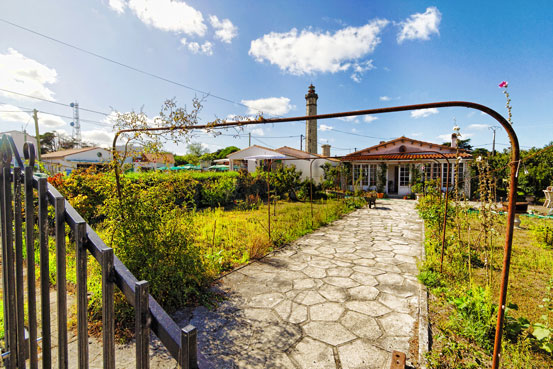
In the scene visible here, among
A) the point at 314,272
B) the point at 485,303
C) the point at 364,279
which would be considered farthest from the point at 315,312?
the point at 485,303

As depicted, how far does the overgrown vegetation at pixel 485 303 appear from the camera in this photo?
7.61 feet

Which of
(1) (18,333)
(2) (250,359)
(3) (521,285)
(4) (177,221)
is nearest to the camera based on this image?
(1) (18,333)

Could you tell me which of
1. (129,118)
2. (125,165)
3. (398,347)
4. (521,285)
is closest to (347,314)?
(398,347)

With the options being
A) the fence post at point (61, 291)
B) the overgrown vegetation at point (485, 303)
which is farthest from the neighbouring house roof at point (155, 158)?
the overgrown vegetation at point (485, 303)

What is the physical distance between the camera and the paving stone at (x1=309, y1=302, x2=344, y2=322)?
10.1 feet

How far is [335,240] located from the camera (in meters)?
6.48

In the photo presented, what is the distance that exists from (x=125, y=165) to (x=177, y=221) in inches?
38.1

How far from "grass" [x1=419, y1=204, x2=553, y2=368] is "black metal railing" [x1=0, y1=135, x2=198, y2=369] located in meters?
2.42

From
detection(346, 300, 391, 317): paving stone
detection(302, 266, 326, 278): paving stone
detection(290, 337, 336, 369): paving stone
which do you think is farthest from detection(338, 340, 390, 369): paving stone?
detection(302, 266, 326, 278): paving stone

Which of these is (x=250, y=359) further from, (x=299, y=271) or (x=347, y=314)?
(x=299, y=271)

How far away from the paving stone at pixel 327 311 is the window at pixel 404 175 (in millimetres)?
17430

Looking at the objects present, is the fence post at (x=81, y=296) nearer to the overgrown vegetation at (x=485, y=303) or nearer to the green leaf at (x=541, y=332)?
the overgrown vegetation at (x=485, y=303)

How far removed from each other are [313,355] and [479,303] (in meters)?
1.89

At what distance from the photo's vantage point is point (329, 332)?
9.17 ft
